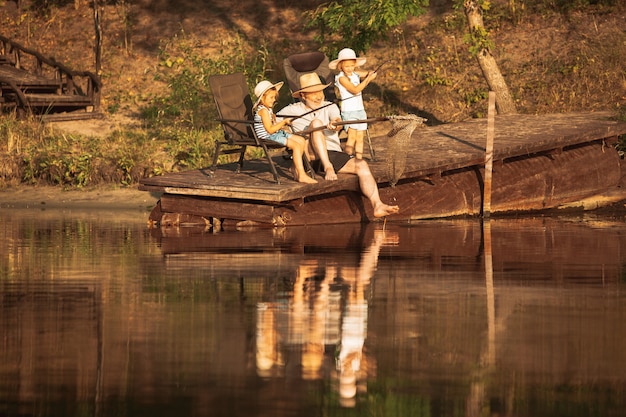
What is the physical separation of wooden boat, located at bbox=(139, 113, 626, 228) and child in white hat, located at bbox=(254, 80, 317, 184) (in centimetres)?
19

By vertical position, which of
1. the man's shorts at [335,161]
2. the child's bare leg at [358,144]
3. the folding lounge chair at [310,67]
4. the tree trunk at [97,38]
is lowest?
the man's shorts at [335,161]

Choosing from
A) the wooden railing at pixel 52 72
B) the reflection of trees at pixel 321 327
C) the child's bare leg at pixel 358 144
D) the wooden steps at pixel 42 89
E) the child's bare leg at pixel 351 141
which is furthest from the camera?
the wooden railing at pixel 52 72

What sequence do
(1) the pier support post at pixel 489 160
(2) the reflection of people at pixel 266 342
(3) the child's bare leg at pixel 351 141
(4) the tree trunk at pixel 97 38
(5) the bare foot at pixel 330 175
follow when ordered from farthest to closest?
(4) the tree trunk at pixel 97 38 < (1) the pier support post at pixel 489 160 < (3) the child's bare leg at pixel 351 141 < (5) the bare foot at pixel 330 175 < (2) the reflection of people at pixel 266 342

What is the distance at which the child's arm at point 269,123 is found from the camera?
1722cm

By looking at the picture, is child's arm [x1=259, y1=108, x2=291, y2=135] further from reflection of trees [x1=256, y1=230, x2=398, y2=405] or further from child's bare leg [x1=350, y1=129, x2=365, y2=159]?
reflection of trees [x1=256, y1=230, x2=398, y2=405]

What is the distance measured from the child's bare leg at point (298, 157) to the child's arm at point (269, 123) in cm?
24

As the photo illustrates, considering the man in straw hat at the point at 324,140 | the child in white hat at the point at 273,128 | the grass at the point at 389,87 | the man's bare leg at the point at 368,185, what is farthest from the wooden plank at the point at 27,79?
the man's bare leg at the point at 368,185

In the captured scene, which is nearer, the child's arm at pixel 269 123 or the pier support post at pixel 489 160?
the child's arm at pixel 269 123

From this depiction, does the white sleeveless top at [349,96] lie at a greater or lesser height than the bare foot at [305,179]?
greater

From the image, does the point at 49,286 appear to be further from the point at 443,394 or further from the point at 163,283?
the point at 443,394

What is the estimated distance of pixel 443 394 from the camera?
820cm

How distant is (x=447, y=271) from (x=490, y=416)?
18.6 feet

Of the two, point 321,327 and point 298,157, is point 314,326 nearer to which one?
point 321,327

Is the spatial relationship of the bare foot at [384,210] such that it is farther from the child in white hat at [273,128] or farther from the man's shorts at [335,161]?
the child in white hat at [273,128]
